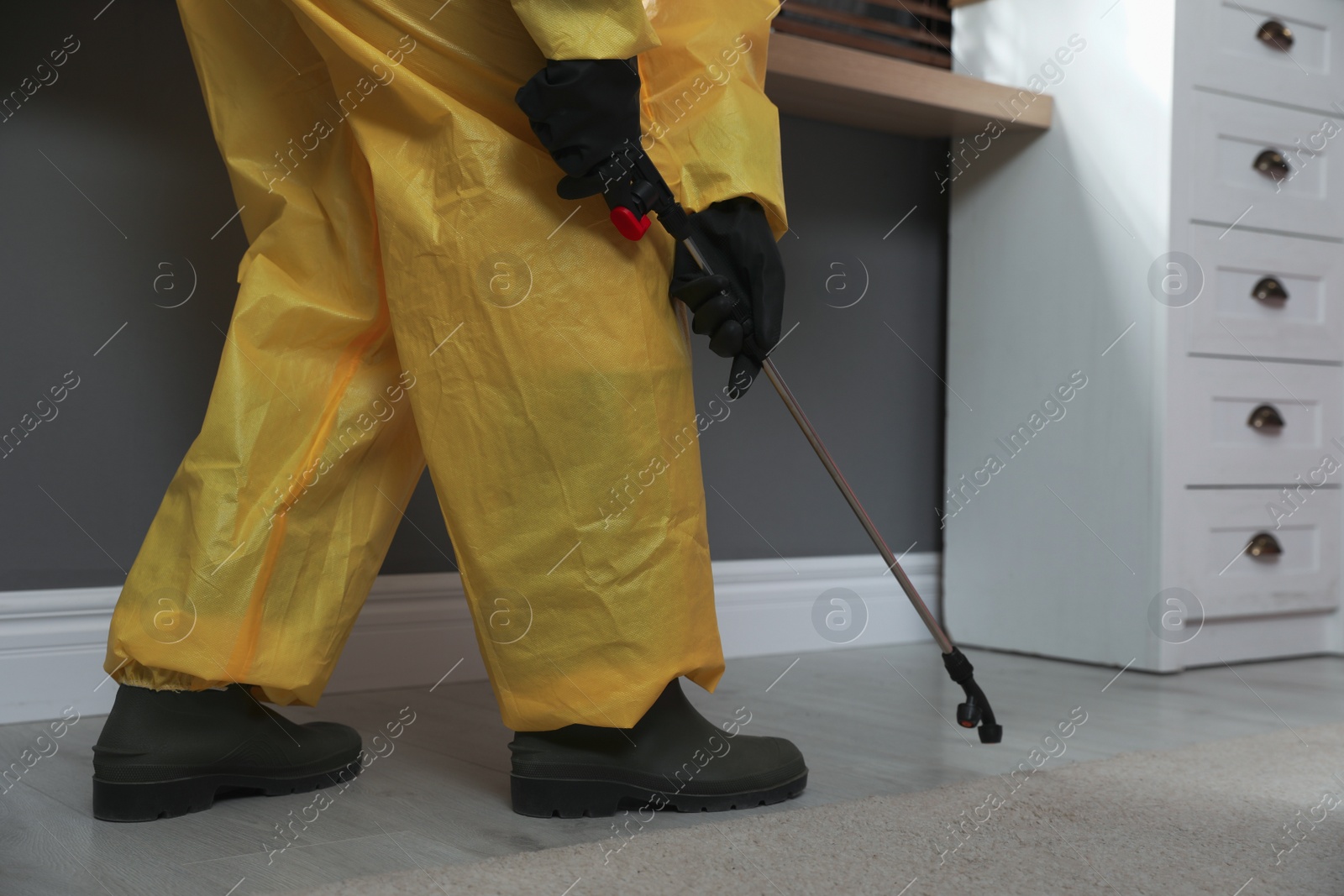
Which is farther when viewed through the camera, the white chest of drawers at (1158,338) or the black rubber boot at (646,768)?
the white chest of drawers at (1158,338)

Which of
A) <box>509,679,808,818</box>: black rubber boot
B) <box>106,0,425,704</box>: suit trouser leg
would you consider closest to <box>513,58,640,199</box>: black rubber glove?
<box>106,0,425,704</box>: suit trouser leg

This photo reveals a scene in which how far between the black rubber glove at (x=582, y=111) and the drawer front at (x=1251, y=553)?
1238 millimetres

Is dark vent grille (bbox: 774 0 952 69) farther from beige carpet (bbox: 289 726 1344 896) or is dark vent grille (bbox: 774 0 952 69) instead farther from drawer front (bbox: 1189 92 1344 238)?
beige carpet (bbox: 289 726 1344 896)

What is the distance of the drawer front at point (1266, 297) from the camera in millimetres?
1840

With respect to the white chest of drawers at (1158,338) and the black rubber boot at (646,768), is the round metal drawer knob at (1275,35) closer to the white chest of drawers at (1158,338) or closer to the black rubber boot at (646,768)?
the white chest of drawers at (1158,338)

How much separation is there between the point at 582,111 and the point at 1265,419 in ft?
4.76

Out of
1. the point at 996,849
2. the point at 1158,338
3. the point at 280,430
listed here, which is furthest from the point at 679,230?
the point at 1158,338

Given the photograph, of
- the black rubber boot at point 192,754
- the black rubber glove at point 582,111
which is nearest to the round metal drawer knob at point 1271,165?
the black rubber glove at point 582,111

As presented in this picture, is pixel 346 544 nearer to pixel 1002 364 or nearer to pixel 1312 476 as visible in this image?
pixel 1002 364

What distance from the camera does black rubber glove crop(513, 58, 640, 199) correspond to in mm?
883

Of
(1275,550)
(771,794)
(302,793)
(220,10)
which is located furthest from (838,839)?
(1275,550)

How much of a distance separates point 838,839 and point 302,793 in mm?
A: 484

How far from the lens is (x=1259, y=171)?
6.25ft

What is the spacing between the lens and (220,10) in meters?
1.06
